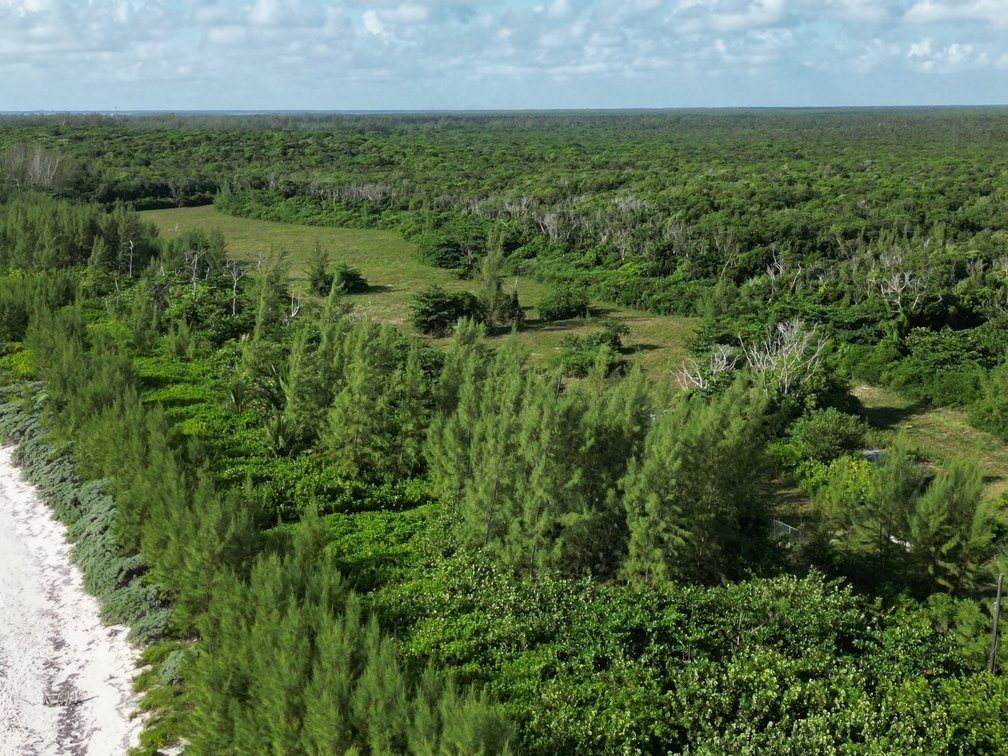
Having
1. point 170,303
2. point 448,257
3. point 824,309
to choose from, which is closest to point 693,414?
point 824,309

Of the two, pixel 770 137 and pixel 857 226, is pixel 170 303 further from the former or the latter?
pixel 770 137

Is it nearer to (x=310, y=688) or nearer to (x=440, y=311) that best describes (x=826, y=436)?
(x=310, y=688)

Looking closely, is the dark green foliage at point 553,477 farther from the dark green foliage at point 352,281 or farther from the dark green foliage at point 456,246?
the dark green foliage at point 456,246

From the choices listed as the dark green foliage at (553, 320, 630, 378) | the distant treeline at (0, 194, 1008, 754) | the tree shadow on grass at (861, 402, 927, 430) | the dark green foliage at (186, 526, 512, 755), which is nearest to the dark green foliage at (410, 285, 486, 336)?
the dark green foliage at (553, 320, 630, 378)

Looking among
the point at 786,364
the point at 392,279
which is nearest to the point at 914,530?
the point at 786,364

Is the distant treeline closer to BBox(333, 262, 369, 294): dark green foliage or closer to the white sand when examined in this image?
the white sand

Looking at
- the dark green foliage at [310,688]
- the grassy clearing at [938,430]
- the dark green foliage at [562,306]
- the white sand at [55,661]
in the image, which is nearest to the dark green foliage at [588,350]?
the dark green foliage at [562,306]
